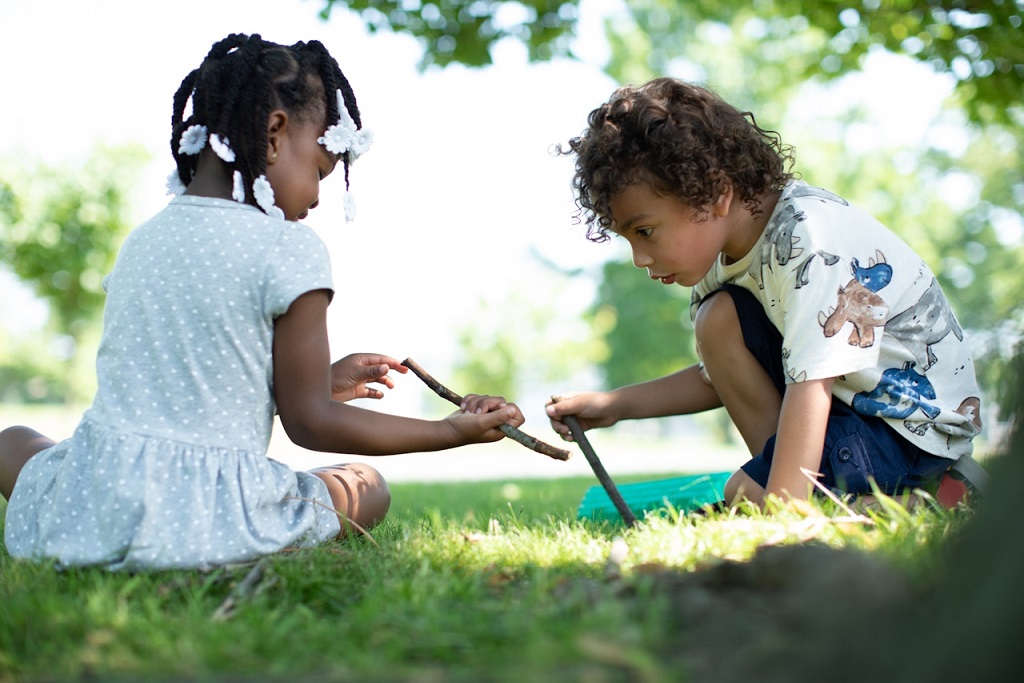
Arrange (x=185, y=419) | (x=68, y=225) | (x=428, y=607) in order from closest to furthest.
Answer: (x=428, y=607)
(x=185, y=419)
(x=68, y=225)

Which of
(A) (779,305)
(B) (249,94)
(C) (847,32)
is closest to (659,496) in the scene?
(A) (779,305)

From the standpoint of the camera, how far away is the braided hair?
95.2 inches

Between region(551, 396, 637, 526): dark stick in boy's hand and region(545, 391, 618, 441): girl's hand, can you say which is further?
region(545, 391, 618, 441): girl's hand

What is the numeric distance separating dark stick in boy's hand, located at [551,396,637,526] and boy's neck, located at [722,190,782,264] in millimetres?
821

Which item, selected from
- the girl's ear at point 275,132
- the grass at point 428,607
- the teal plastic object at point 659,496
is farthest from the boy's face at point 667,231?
the girl's ear at point 275,132

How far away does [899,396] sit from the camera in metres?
2.68

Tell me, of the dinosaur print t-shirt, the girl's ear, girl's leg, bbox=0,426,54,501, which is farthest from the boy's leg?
girl's leg, bbox=0,426,54,501

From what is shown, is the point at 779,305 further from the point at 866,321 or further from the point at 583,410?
the point at 583,410

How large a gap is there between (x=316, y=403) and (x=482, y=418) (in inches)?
19.9

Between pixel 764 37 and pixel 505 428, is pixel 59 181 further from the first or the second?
pixel 505 428

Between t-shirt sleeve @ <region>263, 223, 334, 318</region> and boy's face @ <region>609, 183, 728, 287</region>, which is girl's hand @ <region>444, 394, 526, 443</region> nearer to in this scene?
t-shirt sleeve @ <region>263, 223, 334, 318</region>

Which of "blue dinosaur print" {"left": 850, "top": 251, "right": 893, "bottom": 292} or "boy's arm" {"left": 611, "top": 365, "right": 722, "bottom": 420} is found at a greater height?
"blue dinosaur print" {"left": 850, "top": 251, "right": 893, "bottom": 292}

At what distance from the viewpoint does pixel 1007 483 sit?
113 cm

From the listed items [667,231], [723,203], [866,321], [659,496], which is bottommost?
[659,496]
